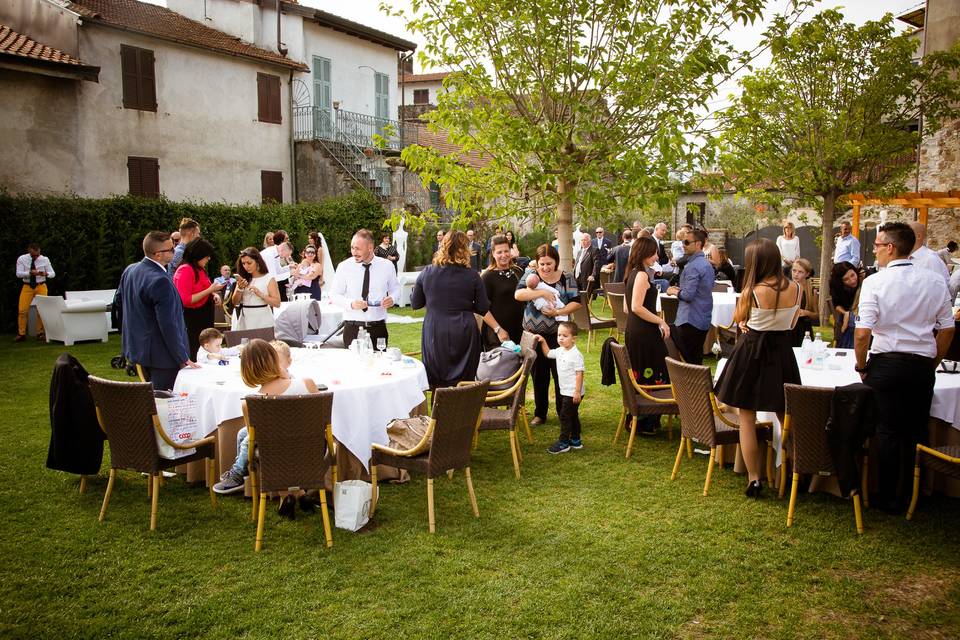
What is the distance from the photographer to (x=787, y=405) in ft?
16.0

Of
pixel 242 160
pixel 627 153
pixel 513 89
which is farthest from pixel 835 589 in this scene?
pixel 242 160

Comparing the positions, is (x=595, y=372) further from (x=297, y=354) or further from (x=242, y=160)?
(x=242, y=160)

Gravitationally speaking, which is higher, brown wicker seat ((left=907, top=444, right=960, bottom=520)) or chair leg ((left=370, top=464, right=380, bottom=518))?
brown wicker seat ((left=907, top=444, right=960, bottom=520))

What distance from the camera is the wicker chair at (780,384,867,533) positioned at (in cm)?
475

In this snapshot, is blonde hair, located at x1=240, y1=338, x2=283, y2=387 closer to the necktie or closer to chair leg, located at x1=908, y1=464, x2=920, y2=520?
the necktie

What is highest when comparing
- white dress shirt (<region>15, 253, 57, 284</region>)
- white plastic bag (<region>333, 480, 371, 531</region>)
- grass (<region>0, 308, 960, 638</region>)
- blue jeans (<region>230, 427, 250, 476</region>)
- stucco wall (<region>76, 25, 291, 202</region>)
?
stucco wall (<region>76, 25, 291, 202</region>)

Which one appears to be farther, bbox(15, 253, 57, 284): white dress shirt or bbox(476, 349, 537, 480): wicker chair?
bbox(15, 253, 57, 284): white dress shirt

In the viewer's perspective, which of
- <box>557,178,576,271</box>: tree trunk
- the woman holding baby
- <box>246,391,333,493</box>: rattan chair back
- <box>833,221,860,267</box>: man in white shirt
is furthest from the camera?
<box>833,221,860,267</box>: man in white shirt

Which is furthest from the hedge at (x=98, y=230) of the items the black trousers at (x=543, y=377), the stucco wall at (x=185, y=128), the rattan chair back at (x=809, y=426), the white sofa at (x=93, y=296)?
the rattan chair back at (x=809, y=426)

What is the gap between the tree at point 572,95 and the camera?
8.56m

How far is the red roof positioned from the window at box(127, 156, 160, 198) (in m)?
3.16

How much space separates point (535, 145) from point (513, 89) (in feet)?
4.53

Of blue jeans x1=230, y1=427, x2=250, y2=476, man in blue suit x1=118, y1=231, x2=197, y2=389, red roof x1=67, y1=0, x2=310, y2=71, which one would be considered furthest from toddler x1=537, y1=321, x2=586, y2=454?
red roof x1=67, y1=0, x2=310, y2=71

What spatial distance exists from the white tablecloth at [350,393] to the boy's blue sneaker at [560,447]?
1.40 meters
